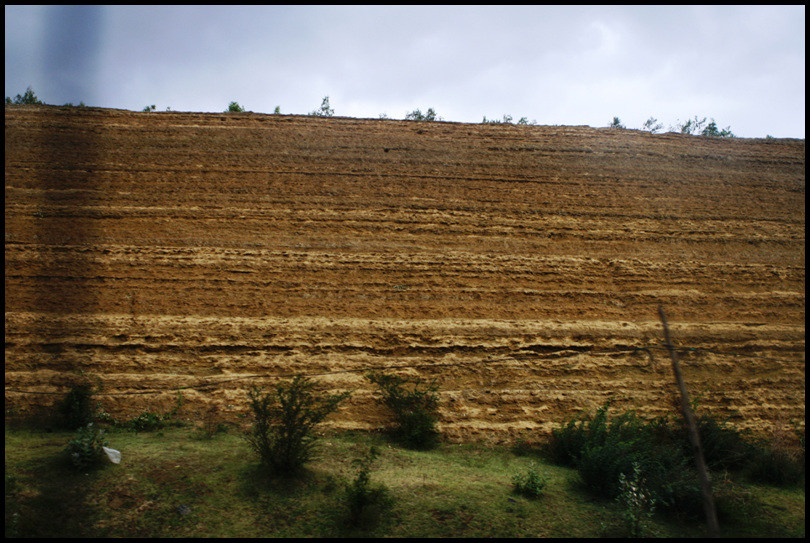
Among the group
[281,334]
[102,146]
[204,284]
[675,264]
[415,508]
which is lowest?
[415,508]

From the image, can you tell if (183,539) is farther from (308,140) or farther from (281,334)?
(308,140)

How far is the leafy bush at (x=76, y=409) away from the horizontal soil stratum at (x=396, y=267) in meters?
0.33

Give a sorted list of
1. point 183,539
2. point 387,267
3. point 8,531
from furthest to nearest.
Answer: point 387,267 → point 183,539 → point 8,531

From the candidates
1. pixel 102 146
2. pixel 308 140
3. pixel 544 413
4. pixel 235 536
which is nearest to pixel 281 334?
pixel 235 536

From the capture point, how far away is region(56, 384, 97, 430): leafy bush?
6.41 metres

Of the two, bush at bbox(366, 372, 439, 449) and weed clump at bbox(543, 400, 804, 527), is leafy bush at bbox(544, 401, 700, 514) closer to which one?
weed clump at bbox(543, 400, 804, 527)

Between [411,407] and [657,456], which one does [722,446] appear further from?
[411,407]

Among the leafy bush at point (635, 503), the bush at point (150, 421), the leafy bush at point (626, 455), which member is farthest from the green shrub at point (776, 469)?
the bush at point (150, 421)

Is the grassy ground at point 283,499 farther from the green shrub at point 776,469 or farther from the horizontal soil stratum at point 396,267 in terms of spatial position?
the horizontal soil stratum at point 396,267

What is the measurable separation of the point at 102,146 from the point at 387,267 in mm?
7655

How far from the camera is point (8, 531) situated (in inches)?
151

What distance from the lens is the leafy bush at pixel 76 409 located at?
21.0 ft

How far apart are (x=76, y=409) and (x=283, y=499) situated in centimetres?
369

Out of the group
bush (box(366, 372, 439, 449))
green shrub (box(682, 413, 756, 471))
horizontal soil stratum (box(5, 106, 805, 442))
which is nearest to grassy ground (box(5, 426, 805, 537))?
bush (box(366, 372, 439, 449))
